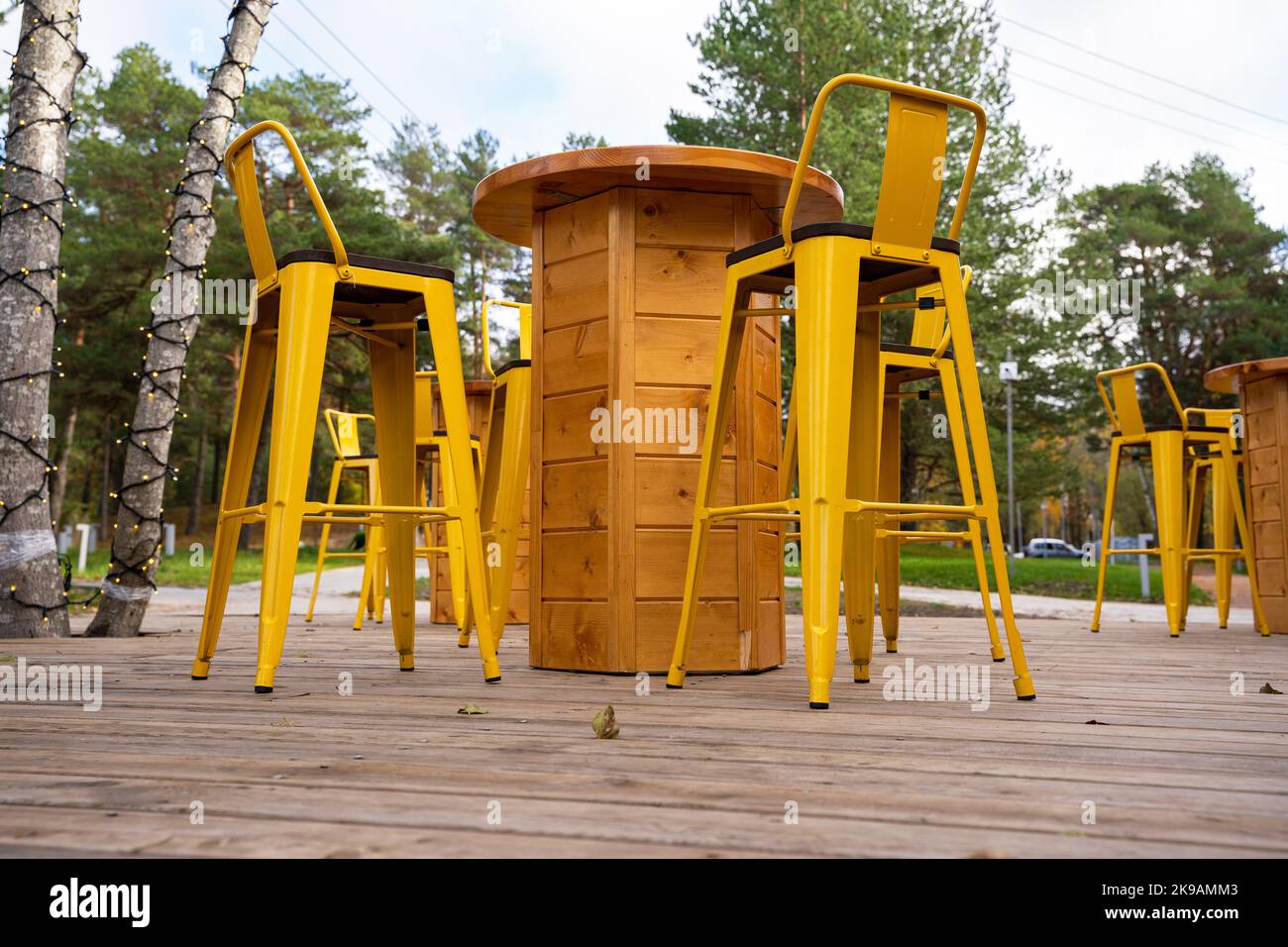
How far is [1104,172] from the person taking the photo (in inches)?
955

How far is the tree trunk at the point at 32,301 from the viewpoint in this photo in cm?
414

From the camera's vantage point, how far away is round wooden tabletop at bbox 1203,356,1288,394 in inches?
179

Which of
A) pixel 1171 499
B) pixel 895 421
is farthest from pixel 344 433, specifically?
pixel 1171 499

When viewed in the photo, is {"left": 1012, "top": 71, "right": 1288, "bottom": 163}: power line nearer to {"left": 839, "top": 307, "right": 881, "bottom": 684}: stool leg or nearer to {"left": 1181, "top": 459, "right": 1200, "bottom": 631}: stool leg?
{"left": 1181, "top": 459, "right": 1200, "bottom": 631}: stool leg

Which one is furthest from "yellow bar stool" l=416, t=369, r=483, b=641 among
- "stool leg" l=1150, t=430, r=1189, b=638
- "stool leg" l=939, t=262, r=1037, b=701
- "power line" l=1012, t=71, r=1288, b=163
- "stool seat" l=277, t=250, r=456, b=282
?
"power line" l=1012, t=71, r=1288, b=163

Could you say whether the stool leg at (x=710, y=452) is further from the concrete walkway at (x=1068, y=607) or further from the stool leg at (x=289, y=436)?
the concrete walkway at (x=1068, y=607)

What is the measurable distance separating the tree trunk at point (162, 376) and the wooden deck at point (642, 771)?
2282 millimetres

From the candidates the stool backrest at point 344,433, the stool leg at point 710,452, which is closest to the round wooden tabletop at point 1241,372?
the stool leg at point 710,452

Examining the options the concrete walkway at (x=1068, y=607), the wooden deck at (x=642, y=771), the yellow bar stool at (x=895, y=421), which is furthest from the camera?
the concrete walkway at (x=1068, y=607)

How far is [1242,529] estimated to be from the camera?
4.57m

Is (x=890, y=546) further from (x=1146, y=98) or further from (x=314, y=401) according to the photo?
(x=1146, y=98)

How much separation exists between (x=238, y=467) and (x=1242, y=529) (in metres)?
4.38

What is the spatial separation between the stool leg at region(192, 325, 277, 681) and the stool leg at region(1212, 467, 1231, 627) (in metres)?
4.81

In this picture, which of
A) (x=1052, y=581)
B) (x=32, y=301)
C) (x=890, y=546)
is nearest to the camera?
(x=890, y=546)
